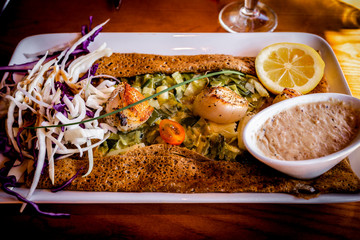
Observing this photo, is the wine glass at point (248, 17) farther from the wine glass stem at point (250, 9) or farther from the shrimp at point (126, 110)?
the shrimp at point (126, 110)

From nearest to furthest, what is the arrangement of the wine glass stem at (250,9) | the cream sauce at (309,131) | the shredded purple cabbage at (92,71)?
the cream sauce at (309,131)
the shredded purple cabbage at (92,71)
the wine glass stem at (250,9)

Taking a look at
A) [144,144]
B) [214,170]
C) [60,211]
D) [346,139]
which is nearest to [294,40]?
[346,139]

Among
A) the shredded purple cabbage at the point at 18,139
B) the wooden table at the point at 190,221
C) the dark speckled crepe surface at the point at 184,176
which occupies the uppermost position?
the shredded purple cabbage at the point at 18,139

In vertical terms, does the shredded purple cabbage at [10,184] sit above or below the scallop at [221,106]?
below

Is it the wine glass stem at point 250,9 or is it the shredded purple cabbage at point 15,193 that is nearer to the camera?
the shredded purple cabbage at point 15,193

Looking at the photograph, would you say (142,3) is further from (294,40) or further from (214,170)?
(214,170)

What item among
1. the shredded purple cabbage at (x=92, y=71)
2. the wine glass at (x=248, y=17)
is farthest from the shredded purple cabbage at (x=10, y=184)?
the wine glass at (x=248, y=17)

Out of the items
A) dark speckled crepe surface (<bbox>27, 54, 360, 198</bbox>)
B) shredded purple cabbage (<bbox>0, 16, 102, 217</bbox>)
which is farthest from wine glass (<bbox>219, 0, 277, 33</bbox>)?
dark speckled crepe surface (<bbox>27, 54, 360, 198</bbox>)
